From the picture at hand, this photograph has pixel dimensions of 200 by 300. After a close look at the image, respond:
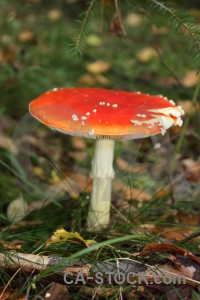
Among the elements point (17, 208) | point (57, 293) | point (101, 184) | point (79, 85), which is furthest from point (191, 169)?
point (79, 85)

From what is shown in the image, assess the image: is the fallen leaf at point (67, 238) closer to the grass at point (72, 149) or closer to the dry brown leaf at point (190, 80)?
the grass at point (72, 149)

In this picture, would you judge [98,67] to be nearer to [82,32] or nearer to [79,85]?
[79,85]

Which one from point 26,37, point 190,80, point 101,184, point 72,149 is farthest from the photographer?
point 190,80

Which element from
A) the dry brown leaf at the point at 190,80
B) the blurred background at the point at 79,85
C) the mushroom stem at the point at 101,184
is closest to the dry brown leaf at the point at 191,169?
the blurred background at the point at 79,85

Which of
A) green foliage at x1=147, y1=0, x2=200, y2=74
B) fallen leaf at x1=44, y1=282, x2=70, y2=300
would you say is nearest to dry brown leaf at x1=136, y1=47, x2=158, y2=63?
green foliage at x1=147, y1=0, x2=200, y2=74

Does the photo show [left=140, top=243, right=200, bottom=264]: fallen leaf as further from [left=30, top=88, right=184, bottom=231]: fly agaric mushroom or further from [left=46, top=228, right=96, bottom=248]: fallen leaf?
[left=30, top=88, right=184, bottom=231]: fly agaric mushroom
